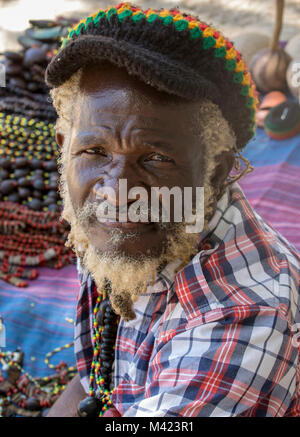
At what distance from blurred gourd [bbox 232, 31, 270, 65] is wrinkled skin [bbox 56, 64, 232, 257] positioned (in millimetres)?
2967

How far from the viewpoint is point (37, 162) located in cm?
319

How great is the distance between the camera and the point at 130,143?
1225 mm

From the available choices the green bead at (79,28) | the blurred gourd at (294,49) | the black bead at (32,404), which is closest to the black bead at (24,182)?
the black bead at (32,404)

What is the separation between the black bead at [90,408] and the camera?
1.67 m

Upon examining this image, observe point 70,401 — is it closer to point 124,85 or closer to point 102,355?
point 102,355

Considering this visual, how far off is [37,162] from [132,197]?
210cm

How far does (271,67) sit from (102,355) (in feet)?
9.43

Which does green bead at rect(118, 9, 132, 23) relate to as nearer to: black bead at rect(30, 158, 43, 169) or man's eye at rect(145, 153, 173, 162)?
man's eye at rect(145, 153, 173, 162)

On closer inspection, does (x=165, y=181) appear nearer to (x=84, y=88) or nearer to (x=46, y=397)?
(x=84, y=88)

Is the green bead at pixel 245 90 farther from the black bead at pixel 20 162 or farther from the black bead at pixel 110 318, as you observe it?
the black bead at pixel 20 162

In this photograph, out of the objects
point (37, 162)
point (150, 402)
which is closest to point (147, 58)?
point (150, 402)

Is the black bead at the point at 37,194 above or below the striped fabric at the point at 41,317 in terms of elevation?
above

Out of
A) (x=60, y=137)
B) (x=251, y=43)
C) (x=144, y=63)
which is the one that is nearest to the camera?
(x=144, y=63)

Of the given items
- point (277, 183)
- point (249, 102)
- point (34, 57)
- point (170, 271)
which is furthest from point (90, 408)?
point (34, 57)
